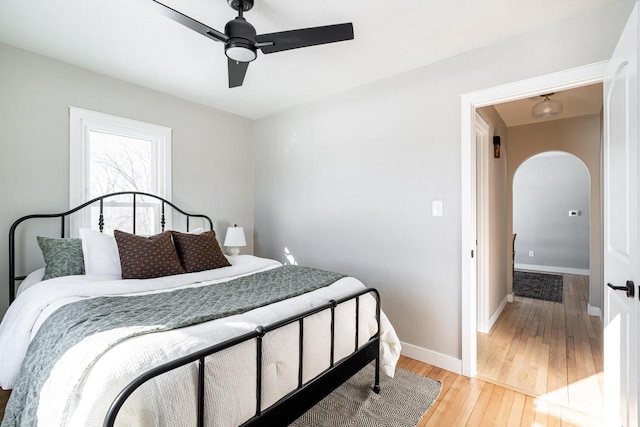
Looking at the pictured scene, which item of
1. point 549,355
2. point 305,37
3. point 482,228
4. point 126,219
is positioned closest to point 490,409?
point 549,355

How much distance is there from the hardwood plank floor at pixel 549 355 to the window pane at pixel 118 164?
3.57m

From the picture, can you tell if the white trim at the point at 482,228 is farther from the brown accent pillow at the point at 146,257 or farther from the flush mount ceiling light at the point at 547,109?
the brown accent pillow at the point at 146,257

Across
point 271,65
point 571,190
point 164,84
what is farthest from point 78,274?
point 571,190

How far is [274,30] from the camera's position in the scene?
215 centimetres

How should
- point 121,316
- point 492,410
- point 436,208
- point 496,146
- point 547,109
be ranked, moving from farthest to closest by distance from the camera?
point 496,146, point 547,109, point 436,208, point 492,410, point 121,316

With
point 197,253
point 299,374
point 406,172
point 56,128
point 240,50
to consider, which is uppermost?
point 240,50

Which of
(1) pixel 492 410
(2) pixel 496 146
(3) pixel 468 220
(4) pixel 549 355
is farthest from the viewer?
(2) pixel 496 146

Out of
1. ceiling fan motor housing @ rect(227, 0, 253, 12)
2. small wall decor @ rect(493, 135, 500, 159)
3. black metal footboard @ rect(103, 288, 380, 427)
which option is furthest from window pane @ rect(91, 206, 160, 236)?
small wall decor @ rect(493, 135, 500, 159)

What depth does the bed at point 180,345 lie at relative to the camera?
1012mm

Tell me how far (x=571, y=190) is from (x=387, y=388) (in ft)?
20.5

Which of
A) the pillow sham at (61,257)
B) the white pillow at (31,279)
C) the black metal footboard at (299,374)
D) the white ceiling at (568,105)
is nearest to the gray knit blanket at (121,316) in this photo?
the black metal footboard at (299,374)

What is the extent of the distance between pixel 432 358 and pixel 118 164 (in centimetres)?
339

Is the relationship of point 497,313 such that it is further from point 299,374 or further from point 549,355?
point 299,374

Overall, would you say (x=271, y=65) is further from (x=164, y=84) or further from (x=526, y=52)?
(x=526, y=52)
